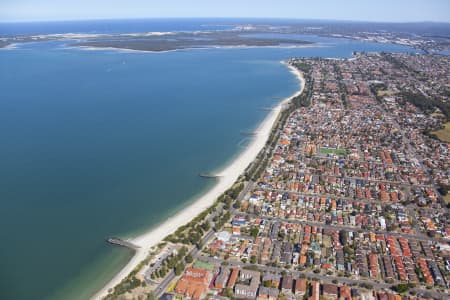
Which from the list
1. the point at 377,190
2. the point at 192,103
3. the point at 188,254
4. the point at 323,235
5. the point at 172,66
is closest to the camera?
the point at 188,254

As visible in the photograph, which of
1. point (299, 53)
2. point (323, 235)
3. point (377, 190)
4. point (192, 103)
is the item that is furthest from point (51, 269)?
point (299, 53)

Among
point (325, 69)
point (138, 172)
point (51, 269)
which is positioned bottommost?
point (51, 269)

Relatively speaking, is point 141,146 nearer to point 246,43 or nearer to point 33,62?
point 33,62

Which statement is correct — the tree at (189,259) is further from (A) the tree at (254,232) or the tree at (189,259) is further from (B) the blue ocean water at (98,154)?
(A) the tree at (254,232)

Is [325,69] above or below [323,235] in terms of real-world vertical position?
above

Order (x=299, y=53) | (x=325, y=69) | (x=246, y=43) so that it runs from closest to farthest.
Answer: (x=325, y=69) < (x=299, y=53) < (x=246, y=43)

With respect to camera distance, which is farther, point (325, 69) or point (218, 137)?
point (325, 69)

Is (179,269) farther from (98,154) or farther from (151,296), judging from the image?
(98,154)

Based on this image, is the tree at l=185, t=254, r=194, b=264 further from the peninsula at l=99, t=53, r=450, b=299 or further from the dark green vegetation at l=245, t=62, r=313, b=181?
the dark green vegetation at l=245, t=62, r=313, b=181
